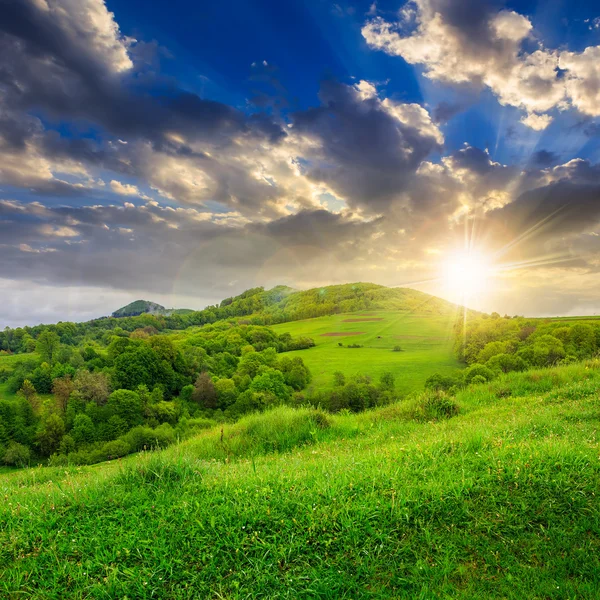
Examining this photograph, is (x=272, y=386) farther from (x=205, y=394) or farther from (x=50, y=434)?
(x=50, y=434)

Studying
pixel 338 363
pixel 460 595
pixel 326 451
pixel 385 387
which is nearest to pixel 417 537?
pixel 460 595

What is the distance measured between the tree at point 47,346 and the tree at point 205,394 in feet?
155

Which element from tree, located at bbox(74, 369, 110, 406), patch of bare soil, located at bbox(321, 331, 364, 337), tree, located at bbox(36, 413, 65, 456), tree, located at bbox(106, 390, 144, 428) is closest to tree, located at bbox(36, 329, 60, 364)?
tree, located at bbox(74, 369, 110, 406)

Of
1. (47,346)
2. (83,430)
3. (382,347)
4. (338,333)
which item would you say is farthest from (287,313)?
(83,430)

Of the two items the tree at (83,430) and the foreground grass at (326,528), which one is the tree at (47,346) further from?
the foreground grass at (326,528)

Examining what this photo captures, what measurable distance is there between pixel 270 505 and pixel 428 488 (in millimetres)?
2073

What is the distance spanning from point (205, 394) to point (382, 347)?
5114 cm

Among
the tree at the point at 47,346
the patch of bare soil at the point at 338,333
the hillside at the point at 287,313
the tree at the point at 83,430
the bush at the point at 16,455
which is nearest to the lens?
the bush at the point at 16,455

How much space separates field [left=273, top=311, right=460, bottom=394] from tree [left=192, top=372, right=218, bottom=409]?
24.2 meters

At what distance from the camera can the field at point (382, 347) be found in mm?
77562

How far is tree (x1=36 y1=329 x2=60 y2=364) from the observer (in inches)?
3900

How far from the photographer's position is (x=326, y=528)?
13.4 feet

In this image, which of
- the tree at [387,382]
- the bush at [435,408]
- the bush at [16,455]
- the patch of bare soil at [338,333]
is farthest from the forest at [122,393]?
the bush at [435,408]

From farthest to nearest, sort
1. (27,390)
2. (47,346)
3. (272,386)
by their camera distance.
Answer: (47,346), (27,390), (272,386)
